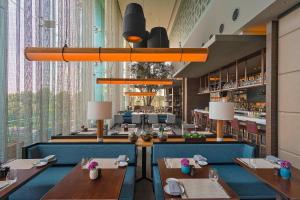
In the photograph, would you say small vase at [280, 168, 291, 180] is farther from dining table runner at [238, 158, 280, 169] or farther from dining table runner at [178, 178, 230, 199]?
dining table runner at [178, 178, 230, 199]

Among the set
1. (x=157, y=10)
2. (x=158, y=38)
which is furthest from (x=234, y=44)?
(x=157, y=10)

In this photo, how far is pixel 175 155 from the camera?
3562mm

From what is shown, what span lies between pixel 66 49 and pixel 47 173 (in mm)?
2053

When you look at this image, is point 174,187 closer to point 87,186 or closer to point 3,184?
point 87,186

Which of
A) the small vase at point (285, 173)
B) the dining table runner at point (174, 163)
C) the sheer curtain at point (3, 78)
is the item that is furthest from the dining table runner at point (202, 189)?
the sheer curtain at point (3, 78)

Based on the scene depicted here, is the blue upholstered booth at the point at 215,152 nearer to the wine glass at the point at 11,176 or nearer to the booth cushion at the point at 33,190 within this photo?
the booth cushion at the point at 33,190

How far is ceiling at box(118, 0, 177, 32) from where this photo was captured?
41.5ft

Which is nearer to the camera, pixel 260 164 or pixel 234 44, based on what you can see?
pixel 260 164

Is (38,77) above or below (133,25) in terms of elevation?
below

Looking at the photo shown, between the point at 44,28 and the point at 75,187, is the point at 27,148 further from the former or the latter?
the point at 44,28

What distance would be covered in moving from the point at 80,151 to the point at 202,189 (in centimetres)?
242

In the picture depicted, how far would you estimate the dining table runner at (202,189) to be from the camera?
1.78m

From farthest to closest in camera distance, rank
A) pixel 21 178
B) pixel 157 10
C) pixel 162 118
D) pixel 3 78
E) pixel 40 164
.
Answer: pixel 157 10 → pixel 162 118 → pixel 3 78 → pixel 40 164 → pixel 21 178

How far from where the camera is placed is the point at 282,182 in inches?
82.1
